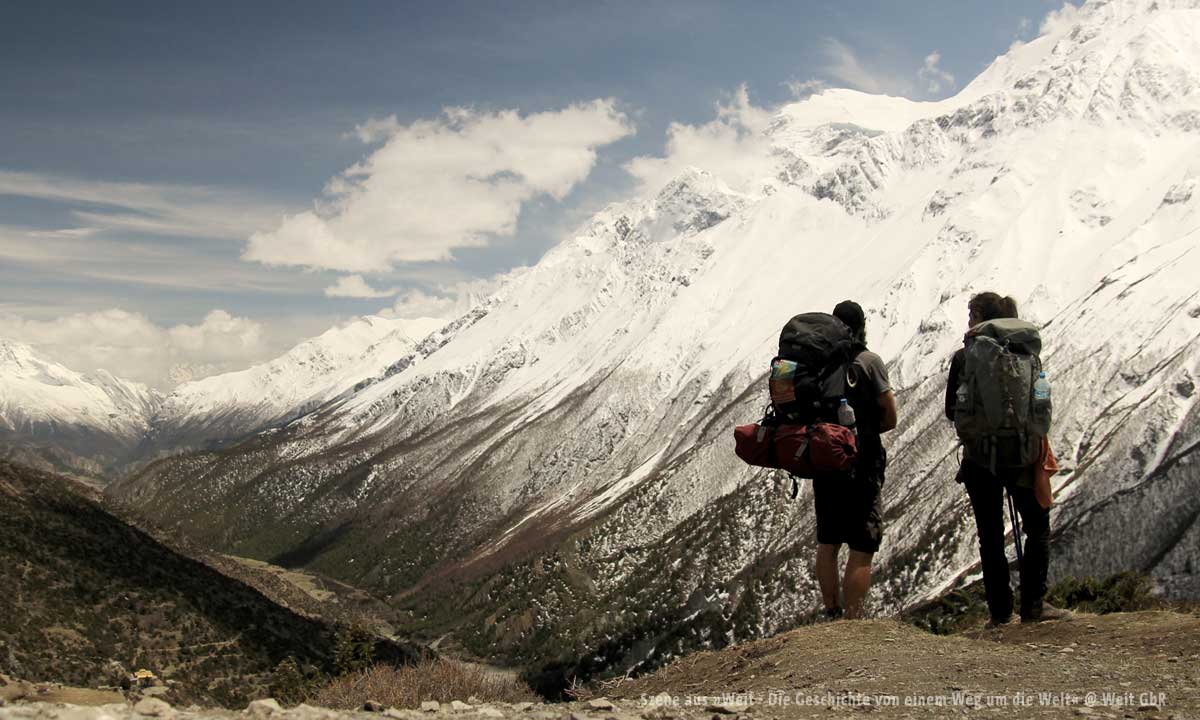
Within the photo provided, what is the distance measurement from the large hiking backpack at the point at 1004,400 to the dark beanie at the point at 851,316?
5.13ft

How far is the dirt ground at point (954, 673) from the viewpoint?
333 inches

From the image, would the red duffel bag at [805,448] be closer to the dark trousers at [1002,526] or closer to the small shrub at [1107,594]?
the dark trousers at [1002,526]

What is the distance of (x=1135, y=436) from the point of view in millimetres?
90812

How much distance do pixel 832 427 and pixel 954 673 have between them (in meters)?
3.31

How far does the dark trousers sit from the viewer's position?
40.0 ft

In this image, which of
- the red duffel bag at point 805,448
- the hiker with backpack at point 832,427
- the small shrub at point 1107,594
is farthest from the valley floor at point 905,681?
the small shrub at point 1107,594

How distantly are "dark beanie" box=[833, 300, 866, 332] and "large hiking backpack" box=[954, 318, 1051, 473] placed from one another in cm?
156

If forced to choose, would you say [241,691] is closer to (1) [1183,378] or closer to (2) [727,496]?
(1) [1183,378]

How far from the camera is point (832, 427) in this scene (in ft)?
38.2

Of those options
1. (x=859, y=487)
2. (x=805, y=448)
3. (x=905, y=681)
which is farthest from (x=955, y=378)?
(x=905, y=681)

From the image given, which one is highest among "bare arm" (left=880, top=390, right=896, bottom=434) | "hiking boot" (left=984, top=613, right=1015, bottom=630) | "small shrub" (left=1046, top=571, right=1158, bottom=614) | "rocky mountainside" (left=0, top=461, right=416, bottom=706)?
"bare arm" (left=880, top=390, right=896, bottom=434)

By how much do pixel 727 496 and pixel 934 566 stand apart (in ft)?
236

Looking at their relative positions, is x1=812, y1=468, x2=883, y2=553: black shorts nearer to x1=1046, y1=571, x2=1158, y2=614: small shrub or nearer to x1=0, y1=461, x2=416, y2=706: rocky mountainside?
x1=1046, y1=571, x2=1158, y2=614: small shrub

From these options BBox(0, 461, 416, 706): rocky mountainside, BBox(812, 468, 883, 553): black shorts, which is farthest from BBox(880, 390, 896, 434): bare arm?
BBox(0, 461, 416, 706): rocky mountainside
